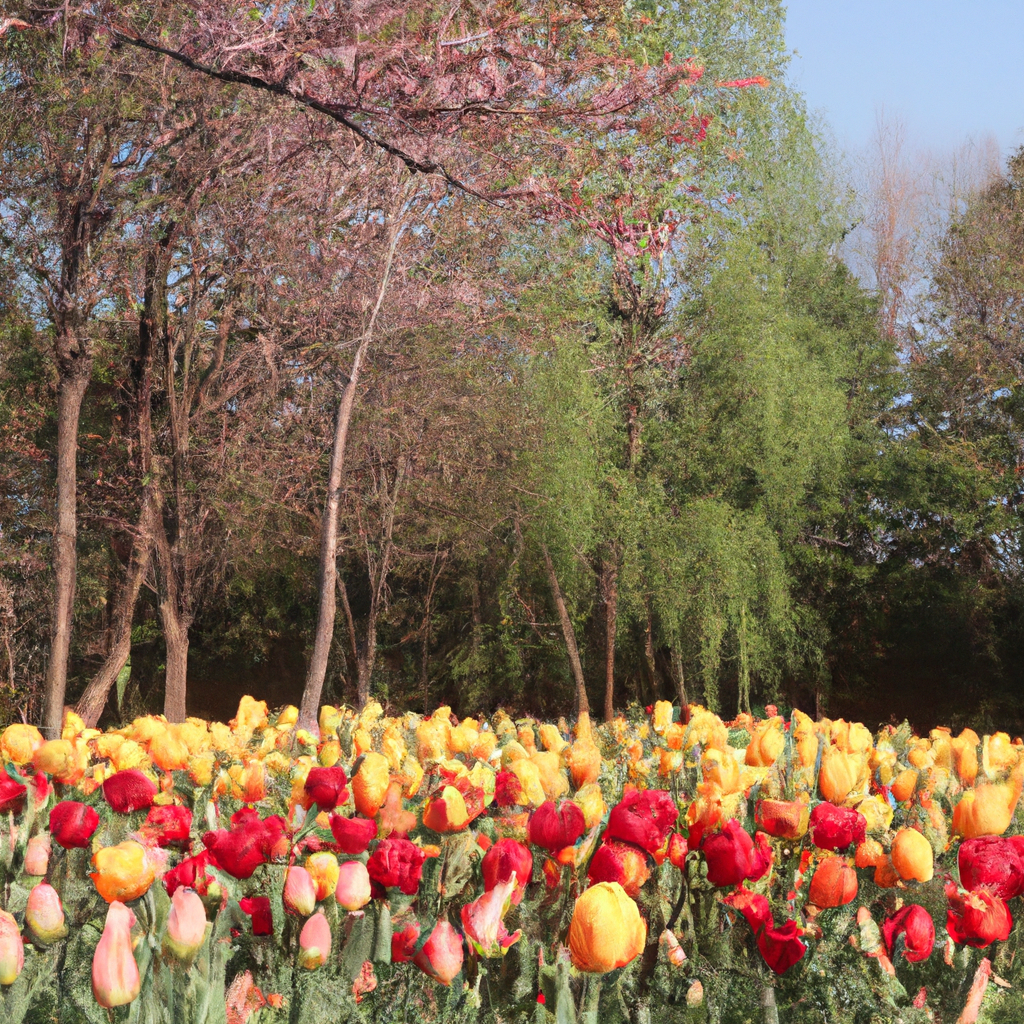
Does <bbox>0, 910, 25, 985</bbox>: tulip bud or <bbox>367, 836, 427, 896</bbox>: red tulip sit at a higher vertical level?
<bbox>367, 836, 427, 896</bbox>: red tulip

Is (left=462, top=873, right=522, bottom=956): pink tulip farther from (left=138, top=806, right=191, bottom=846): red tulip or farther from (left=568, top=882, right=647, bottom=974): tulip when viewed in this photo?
(left=138, top=806, right=191, bottom=846): red tulip

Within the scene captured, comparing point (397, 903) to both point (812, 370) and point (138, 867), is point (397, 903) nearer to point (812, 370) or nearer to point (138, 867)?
point (138, 867)

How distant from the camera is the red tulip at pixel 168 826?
1520mm

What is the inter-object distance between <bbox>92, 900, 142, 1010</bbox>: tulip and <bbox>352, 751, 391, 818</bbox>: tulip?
Answer: 48 cm

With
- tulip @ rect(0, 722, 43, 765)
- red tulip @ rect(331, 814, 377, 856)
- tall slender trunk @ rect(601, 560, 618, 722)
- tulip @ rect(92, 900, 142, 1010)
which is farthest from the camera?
tall slender trunk @ rect(601, 560, 618, 722)

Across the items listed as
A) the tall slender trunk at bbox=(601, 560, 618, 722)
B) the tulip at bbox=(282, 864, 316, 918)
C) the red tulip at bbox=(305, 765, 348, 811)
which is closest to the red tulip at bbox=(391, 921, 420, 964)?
the tulip at bbox=(282, 864, 316, 918)

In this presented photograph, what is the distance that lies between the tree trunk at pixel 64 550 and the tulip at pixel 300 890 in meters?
5.95

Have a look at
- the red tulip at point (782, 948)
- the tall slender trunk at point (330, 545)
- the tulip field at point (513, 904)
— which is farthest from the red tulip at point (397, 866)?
the tall slender trunk at point (330, 545)

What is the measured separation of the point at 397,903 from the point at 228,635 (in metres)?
13.0

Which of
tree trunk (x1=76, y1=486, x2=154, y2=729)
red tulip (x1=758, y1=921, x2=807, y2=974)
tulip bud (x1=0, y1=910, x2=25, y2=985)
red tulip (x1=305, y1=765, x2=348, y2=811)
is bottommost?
red tulip (x1=758, y1=921, x2=807, y2=974)

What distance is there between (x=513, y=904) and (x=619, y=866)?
14cm

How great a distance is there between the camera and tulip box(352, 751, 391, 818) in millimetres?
1538

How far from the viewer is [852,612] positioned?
1247 centimetres

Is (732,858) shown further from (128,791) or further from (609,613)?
(609,613)
